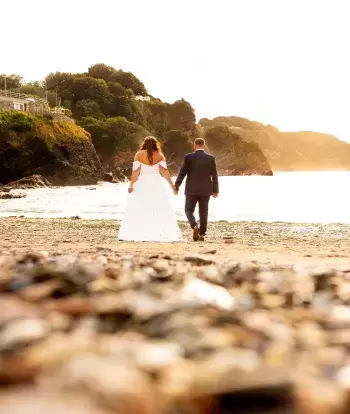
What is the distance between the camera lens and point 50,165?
74.5 metres

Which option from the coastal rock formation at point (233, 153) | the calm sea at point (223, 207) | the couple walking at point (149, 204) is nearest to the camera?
the couple walking at point (149, 204)

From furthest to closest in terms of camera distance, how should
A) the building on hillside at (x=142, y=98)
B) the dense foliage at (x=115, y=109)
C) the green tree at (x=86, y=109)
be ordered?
the building on hillside at (x=142, y=98)
the green tree at (x=86, y=109)
the dense foliage at (x=115, y=109)

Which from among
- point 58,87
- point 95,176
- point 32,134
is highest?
point 58,87

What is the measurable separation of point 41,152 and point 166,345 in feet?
249

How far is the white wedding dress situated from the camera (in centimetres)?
1116

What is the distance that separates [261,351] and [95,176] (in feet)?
257

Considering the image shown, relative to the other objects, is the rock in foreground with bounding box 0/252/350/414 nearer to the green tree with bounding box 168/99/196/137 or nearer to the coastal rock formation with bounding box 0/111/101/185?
the coastal rock formation with bounding box 0/111/101/185

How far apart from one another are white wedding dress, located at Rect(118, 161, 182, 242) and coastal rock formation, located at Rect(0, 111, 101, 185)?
61.0 meters

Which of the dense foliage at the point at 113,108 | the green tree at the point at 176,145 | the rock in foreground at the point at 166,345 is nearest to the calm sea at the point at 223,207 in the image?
the rock in foreground at the point at 166,345

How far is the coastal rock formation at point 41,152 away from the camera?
72.1 meters

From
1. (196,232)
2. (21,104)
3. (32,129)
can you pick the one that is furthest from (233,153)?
(196,232)

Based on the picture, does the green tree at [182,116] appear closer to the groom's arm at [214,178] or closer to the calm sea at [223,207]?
the calm sea at [223,207]

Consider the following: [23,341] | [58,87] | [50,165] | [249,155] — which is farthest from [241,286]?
[249,155]

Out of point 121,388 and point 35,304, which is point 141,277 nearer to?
point 35,304
